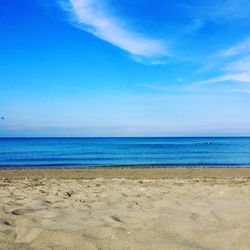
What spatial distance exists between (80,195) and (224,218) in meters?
3.52

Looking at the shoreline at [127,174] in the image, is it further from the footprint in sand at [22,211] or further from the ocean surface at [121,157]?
the footprint in sand at [22,211]

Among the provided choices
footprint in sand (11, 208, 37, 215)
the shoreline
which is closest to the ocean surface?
the shoreline

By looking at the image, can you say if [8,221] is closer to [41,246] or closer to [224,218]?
[41,246]

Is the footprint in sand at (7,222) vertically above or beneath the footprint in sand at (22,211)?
beneath

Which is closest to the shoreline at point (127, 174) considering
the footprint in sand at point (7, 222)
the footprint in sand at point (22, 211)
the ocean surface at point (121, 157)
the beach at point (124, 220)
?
the ocean surface at point (121, 157)

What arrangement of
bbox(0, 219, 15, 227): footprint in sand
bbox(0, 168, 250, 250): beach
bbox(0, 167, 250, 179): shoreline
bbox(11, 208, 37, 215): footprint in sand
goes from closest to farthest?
bbox(0, 168, 250, 250): beach, bbox(0, 219, 15, 227): footprint in sand, bbox(11, 208, 37, 215): footprint in sand, bbox(0, 167, 250, 179): shoreline

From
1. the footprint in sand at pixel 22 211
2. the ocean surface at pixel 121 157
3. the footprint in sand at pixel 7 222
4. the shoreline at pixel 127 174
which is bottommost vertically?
the ocean surface at pixel 121 157

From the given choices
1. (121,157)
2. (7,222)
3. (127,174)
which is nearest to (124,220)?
(7,222)

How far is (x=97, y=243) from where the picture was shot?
16.0 feet

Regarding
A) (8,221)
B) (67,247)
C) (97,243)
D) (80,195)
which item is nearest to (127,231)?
(97,243)

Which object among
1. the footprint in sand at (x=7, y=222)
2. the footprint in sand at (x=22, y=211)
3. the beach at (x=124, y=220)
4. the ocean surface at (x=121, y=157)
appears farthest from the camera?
the ocean surface at (x=121, y=157)

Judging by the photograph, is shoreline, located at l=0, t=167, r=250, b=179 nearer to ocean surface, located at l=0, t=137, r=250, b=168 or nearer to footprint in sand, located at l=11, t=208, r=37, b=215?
ocean surface, located at l=0, t=137, r=250, b=168

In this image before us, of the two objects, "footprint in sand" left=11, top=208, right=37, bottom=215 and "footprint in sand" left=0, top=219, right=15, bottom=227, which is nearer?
"footprint in sand" left=0, top=219, right=15, bottom=227

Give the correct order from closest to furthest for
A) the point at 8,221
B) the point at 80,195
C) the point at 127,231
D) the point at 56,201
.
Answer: the point at 127,231
the point at 8,221
the point at 56,201
the point at 80,195
